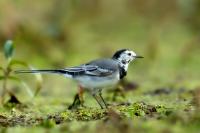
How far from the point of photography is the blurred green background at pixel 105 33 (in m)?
10.7

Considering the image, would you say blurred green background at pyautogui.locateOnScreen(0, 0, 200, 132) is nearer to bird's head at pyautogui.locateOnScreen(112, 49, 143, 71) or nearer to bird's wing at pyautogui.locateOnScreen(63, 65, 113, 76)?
bird's head at pyautogui.locateOnScreen(112, 49, 143, 71)

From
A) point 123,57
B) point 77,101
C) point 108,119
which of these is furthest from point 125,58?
point 108,119

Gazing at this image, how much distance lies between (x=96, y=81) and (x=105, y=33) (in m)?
4.93

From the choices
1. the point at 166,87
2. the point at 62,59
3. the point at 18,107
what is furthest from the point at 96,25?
the point at 18,107

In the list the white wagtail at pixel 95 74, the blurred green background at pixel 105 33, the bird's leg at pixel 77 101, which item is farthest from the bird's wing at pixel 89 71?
the blurred green background at pixel 105 33

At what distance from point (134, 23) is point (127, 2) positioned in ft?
1.38

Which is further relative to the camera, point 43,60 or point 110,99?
point 43,60

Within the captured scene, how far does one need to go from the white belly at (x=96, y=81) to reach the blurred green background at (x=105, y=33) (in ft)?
9.25

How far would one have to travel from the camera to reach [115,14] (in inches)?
481

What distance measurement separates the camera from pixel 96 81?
7.12 meters

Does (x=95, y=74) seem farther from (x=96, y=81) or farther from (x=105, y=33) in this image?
(x=105, y=33)

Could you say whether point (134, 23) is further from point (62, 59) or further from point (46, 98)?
point (46, 98)

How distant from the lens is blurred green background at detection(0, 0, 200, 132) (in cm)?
1070

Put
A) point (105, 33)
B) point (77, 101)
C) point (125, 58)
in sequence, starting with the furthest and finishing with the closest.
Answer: point (105, 33) → point (125, 58) → point (77, 101)
